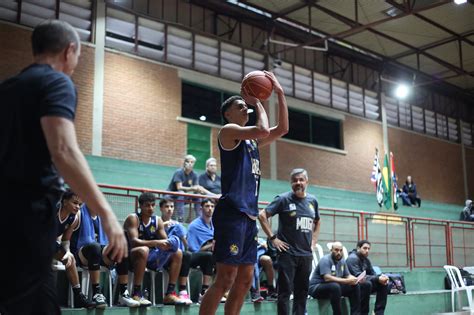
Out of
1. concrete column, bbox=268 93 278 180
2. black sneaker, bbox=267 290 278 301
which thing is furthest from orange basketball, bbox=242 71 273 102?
concrete column, bbox=268 93 278 180

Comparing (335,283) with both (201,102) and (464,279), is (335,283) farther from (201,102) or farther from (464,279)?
(201,102)

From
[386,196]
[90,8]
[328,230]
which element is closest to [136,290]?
[328,230]

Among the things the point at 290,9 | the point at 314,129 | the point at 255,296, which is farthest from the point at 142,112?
the point at 255,296

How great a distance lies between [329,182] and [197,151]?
5670 mm

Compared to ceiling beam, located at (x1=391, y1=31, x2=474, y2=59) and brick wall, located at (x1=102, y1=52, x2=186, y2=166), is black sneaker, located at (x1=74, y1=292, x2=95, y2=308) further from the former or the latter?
ceiling beam, located at (x1=391, y1=31, x2=474, y2=59)

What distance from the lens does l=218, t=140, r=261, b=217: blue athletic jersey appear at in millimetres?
4406

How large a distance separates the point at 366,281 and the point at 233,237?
16.5 ft

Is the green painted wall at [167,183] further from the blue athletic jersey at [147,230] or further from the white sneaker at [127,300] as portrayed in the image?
the white sneaker at [127,300]

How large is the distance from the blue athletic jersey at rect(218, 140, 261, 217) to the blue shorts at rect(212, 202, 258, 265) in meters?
0.07

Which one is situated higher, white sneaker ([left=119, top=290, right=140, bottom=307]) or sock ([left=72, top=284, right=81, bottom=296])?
sock ([left=72, top=284, right=81, bottom=296])

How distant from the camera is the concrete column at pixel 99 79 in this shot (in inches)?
561

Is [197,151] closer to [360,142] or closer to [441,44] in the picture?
[360,142]

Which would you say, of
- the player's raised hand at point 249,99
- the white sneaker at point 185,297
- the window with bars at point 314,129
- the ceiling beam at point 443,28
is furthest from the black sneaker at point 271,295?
the ceiling beam at point 443,28

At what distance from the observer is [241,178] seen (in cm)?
445
